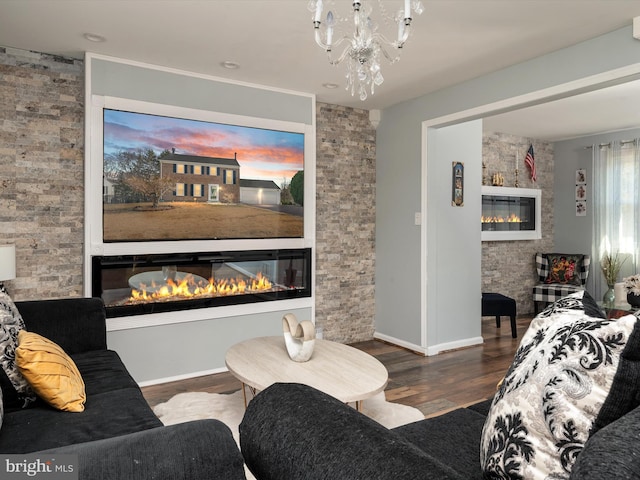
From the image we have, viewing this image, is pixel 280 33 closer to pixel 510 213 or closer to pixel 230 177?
pixel 230 177

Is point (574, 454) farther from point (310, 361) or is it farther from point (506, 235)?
point (506, 235)

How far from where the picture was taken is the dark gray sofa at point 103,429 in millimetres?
940

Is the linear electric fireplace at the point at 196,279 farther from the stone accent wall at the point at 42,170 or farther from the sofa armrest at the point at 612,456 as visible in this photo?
the sofa armrest at the point at 612,456

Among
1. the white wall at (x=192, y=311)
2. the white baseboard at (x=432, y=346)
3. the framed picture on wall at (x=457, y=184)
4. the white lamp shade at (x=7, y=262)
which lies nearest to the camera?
the white lamp shade at (x=7, y=262)

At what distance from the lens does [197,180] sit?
380 cm

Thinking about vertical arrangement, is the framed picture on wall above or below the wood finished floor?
above

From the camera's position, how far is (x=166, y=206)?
3.64 m

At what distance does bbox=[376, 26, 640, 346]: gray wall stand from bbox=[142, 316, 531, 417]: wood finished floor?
0.27m

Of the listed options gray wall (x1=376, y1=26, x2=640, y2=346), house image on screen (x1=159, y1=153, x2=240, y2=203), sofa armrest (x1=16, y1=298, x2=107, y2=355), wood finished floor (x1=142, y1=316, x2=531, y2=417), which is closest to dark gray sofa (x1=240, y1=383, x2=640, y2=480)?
sofa armrest (x1=16, y1=298, x2=107, y2=355)

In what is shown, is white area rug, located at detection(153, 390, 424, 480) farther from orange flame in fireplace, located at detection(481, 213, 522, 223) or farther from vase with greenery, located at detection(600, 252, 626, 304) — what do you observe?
vase with greenery, located at detection(600, 252, 626, 304)

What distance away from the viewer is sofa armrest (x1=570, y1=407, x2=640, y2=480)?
639mm

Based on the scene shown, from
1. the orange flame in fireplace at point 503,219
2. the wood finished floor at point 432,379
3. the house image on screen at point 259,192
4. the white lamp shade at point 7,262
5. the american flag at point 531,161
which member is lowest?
the wood finished floor at point 432,379

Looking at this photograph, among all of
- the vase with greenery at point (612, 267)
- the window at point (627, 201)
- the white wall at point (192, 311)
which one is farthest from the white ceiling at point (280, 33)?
the vase with greenery at point (612, 267)

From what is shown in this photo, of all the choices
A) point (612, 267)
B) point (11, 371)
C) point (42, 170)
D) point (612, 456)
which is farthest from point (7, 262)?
point (612, 267)
